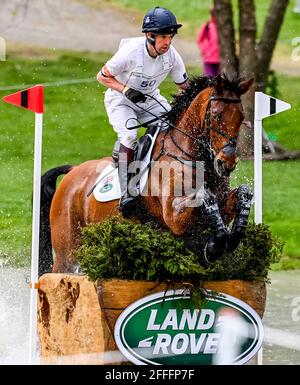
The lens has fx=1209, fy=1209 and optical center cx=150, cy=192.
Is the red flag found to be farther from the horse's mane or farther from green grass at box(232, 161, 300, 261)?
green grass at box(232, 161, 300, 261)

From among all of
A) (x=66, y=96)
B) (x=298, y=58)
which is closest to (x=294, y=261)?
(x=66, y=96)

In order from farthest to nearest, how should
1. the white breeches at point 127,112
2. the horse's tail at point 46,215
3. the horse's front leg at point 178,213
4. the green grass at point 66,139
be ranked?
the green grass at point 66,139 < the horse's tail at point 46,215 < the white breeches at point 127,112 < the horse's front leg at point 178,213

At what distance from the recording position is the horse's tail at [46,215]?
9.33 metres

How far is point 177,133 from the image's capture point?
25.6ft

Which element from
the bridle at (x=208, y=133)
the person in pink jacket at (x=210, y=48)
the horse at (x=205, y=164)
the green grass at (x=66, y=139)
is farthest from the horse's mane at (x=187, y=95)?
the person in pink jacket at (x=210, y=48)

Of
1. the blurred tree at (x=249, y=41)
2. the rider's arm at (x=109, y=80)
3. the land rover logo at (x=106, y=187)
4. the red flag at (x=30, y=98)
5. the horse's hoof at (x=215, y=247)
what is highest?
the blurred tree at (x=249, y=41)

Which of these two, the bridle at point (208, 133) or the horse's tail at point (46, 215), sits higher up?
the bridle at point (208, 133)

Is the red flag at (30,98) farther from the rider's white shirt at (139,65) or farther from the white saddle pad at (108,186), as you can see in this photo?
the white saddle pad at (108,186)

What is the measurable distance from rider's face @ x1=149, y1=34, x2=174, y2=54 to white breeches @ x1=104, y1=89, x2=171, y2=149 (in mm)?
469

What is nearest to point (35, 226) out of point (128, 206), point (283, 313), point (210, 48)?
point (128, 206)

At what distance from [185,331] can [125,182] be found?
47.7 inches

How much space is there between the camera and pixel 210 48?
16781 millimetres
